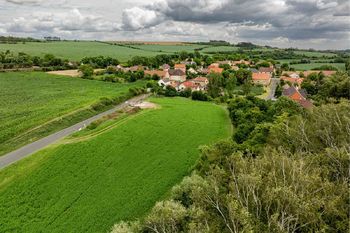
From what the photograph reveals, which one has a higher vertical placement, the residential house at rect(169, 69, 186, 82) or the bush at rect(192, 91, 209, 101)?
the residential house at rect(169, 69, 186, 82)

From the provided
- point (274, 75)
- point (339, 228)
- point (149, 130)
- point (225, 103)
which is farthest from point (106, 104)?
point (274, 75)

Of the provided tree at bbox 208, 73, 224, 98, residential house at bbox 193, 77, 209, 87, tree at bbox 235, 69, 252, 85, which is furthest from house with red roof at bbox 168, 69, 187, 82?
tree at bbox 208, 73, 224, 98

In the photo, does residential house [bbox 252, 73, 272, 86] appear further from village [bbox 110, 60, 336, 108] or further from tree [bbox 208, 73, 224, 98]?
tree [bbox 208, 73, 224, 98]

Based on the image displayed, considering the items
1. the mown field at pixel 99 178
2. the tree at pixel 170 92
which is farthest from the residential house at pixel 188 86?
the mown field at pixel 99 178

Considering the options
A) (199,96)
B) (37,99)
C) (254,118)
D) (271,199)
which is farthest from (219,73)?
(271,199)

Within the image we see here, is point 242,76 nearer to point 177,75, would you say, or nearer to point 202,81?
point 202,81

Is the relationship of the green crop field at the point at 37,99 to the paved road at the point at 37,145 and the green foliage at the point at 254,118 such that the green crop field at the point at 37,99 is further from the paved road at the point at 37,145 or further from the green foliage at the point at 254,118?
the green foliage at the point at 254,118
